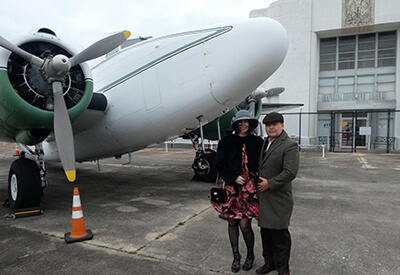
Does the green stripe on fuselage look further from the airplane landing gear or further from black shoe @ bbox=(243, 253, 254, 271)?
black shoe @ bbox=(243, 253, 254, 271)

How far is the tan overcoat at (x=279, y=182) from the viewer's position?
2.69m

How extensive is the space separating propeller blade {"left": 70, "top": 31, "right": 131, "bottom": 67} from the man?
3.16 m

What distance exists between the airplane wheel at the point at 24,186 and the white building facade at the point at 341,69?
18.6m

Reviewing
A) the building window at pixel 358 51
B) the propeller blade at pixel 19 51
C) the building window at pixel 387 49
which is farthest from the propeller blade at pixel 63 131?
the building window at pixel 387 49

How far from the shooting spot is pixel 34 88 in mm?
4766

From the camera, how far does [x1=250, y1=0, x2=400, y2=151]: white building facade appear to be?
69.8ft

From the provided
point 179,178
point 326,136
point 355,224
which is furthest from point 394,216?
point 326,136

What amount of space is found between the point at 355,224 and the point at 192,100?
3.37 meters

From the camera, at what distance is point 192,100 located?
540 centimetres

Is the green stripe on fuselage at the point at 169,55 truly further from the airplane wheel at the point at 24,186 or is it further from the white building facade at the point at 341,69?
the white building facade at the point at 341,69

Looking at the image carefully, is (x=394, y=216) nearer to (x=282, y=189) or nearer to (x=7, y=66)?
(x=282, y=189)

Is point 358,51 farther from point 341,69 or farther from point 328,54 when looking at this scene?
point 328,54

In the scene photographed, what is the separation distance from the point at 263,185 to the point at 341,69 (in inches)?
934

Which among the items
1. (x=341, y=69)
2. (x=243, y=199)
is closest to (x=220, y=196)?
(x=243, y=199)
